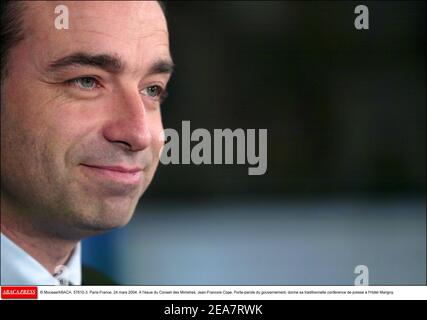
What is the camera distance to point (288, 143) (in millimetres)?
1446

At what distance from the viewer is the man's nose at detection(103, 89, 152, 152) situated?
4.30 feet

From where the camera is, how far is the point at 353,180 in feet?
4.83

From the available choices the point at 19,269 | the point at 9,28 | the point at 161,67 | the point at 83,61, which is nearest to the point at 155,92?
the point at 161,67

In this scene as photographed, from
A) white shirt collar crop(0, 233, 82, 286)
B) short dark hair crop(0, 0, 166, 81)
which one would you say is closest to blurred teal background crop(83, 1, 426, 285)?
white shirt collar crop(0, 233, 82, 286)

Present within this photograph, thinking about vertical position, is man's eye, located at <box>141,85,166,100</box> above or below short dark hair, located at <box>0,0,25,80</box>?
below

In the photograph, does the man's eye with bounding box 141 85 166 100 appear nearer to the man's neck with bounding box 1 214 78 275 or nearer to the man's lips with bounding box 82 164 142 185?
the man's lips with bounding box 82 164 142 185

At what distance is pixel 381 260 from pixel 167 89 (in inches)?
22.0

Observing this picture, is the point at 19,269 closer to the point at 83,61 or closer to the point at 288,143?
the point at 83,61

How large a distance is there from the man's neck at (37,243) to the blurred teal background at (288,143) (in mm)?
87

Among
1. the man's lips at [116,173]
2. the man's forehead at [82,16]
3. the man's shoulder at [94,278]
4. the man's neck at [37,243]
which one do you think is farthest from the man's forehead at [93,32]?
the man's shoulder at [94,278]

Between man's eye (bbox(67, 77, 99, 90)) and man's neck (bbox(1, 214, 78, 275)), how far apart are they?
0.28 m

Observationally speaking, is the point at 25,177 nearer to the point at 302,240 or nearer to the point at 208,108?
the point at 208,108

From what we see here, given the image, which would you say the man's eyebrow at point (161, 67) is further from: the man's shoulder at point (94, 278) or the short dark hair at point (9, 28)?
the man's shoulder at point (94, 278)

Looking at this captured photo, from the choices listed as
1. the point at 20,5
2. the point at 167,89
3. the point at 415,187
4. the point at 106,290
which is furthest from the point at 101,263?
the point at 415,187
